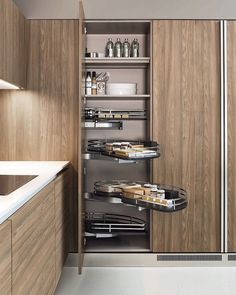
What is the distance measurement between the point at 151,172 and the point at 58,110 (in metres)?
0.93

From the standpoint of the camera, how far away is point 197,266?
109 inches

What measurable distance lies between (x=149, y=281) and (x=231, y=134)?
1323mm

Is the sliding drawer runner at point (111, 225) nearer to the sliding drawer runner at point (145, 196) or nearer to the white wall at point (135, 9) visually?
the sliding drawer runner at point (145, 196)

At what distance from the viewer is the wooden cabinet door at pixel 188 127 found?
274cm

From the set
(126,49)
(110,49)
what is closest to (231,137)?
(126,49)

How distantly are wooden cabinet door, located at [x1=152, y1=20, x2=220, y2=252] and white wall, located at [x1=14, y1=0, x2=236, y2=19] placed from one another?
0.09 meters

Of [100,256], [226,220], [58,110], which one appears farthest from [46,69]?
[226,220]

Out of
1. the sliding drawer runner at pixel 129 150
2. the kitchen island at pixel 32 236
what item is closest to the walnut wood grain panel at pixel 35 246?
the kitchen island at pixel 32 236

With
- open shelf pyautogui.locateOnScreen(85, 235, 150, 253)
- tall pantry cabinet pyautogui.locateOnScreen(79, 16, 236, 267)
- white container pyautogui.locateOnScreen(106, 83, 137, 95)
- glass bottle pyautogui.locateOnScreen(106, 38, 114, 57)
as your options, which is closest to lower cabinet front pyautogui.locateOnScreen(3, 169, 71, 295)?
open shelf pyautogui.locateOnScreen(85, 235, 150, 253)

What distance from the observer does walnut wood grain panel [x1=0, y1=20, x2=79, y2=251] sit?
279 centimetres

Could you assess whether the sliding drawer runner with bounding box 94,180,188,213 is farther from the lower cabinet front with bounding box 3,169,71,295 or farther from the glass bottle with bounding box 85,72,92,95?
the glass bottle with bounding box 85,72,92,95

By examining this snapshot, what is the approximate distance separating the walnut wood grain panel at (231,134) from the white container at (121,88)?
79 cm

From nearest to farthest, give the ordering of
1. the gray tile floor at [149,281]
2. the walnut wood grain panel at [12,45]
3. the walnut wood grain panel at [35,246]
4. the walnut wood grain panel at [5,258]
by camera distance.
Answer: the walnut wood grain panel at [5,258], the walnut wood grain panel at [35,246], the walnut wood grain panel at [12,45], the gray tile floor at [149,281]

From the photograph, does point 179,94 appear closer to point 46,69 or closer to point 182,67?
point 182,67
